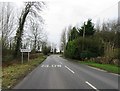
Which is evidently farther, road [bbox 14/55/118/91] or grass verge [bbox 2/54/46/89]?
grass verge [bbox 2/54/46/89]

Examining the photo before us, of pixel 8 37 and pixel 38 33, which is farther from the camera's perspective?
pixel 38 33

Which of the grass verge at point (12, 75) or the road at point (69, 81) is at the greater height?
the grass verge at point (12, 75)

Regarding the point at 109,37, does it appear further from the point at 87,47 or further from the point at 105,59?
the point at 105,59

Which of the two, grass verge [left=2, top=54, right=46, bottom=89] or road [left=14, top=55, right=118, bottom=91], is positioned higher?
grass verge [left=2, top=54, right=46, bottom=89]

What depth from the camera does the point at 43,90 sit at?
11586mm

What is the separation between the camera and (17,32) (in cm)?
4641

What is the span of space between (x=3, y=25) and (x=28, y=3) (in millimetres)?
6270

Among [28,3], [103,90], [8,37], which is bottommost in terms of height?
[103,90]

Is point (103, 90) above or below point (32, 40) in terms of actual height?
→ below

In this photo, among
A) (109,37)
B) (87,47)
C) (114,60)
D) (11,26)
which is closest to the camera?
(114,60)

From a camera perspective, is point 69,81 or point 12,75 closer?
point 69,81

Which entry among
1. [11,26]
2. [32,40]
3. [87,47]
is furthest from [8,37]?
[32,40]

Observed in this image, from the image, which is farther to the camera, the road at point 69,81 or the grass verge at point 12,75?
the grass verge at point 12,75

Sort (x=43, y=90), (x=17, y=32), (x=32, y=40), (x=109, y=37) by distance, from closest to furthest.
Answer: (x=43, y=90) < (x=17, y=32) < (x=109, y=37) < (x=32, y=40)
